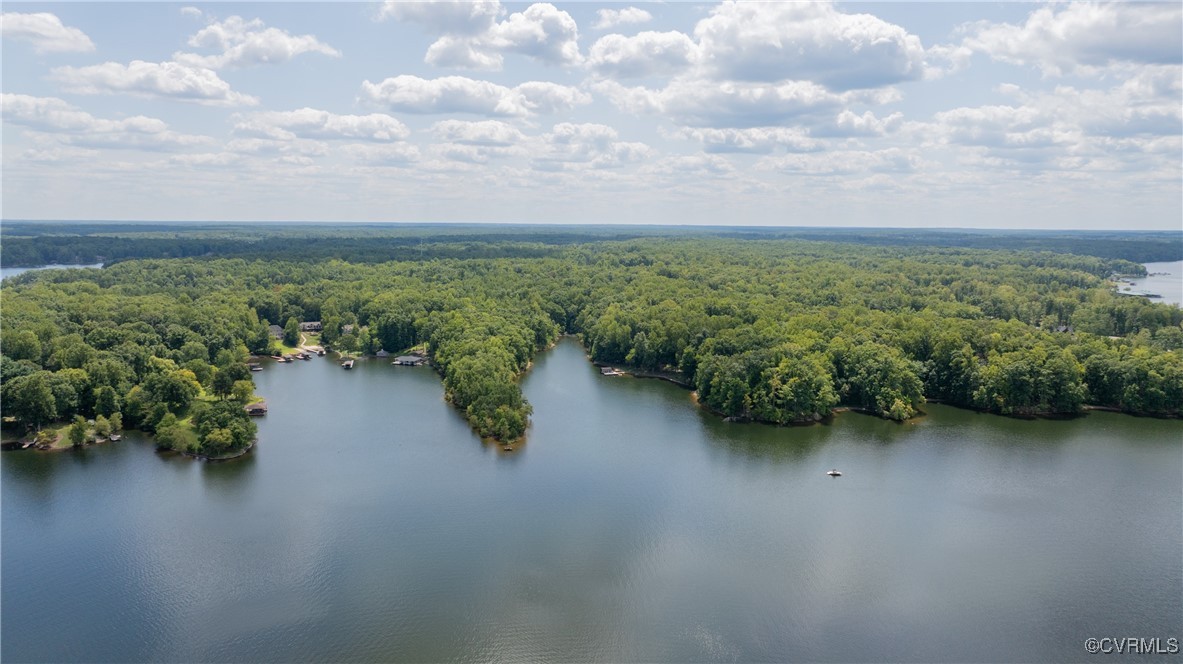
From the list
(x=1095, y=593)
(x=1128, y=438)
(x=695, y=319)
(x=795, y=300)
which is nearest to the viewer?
(x=1095, y=593)

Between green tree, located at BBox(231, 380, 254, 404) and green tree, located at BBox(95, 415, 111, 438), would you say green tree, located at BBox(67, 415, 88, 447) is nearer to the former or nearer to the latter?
green tree, located at BBox(95, 415, 111, 438)

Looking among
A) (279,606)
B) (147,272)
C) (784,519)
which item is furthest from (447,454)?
(147,272)

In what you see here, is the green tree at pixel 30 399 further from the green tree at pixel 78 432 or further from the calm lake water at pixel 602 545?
the calm lake water at pixel 602 545

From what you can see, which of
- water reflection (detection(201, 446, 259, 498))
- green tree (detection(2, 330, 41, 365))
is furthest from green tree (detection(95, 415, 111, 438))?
green tree (detection(2, 330, 41, 365))

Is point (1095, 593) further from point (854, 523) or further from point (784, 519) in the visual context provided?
point (784, 519)

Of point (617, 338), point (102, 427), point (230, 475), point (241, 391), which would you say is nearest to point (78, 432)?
point (102, 427)

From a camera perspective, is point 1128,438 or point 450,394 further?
point 450,394
